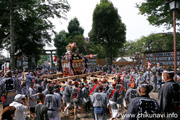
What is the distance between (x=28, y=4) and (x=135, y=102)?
48.6 feet

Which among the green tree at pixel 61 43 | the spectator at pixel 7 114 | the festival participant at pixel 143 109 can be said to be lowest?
the spectator at pixel 7 114

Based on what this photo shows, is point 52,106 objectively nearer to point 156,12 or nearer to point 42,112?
point 42,112

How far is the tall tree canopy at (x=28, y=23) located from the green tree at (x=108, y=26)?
11.8 meters

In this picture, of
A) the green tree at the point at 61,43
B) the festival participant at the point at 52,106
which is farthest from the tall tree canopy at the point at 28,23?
the festival participant at the point at 52,106

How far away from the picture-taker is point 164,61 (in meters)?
18.2

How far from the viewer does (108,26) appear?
112 ft

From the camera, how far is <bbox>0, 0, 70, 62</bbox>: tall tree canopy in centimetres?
1445

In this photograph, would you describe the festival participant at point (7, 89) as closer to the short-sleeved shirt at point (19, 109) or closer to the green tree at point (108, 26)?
the short-sleeved shirt at point (19, 109)

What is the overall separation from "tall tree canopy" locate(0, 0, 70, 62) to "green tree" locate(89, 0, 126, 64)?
38.9ft

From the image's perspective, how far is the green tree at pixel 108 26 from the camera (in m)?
33.7

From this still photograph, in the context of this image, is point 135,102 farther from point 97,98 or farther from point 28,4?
point 28,4

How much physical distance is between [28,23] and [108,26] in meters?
18.2

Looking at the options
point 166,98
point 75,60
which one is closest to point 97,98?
point 166,98

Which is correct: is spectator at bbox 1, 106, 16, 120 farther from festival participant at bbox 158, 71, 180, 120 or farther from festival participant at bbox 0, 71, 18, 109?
festival participant at bbox 158, 71, 180, 120
